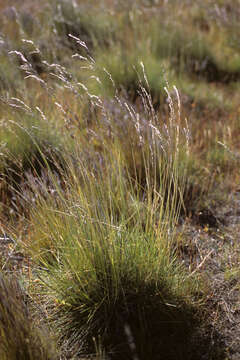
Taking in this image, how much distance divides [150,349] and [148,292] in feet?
0.91

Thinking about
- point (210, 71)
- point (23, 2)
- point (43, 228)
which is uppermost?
point (23, 2)

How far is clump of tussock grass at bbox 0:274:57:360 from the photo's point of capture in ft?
5.97

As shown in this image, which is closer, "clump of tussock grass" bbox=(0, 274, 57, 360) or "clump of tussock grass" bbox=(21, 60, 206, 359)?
"clump of tussock grass" bbox=(0, 274, 57, 360)

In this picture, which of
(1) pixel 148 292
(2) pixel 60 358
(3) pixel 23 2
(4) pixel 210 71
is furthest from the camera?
(3) pixel 23 2

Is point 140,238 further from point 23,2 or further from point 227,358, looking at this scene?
point 23,2

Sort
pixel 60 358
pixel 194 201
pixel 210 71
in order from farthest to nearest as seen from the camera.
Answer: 1. pixel 210 71
2. pixel 194 201
3. pixel 60 358

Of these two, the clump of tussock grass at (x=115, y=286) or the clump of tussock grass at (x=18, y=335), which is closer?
the clump of tussock grass at (x=18, y=335)

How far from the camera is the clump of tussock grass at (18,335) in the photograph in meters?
1.82

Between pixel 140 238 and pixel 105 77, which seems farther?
pixel 105 77

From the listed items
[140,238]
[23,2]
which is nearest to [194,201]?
[140,238]

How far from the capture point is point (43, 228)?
254 cm

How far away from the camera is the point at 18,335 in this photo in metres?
1.85

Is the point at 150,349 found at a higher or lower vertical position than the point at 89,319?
lower

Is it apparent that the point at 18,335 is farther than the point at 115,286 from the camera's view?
No
